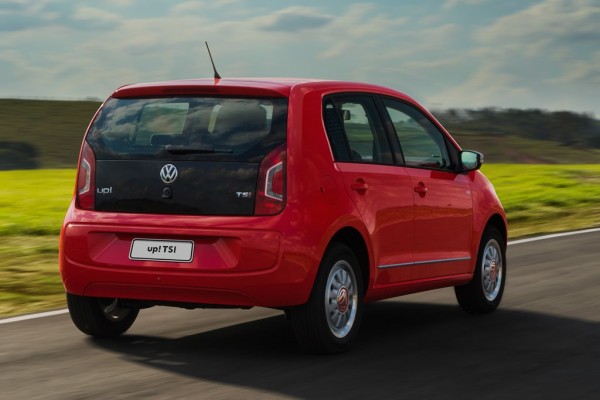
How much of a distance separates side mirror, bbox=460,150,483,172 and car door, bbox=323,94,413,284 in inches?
36.7

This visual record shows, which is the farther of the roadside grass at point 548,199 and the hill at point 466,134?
the hill at point 466,134

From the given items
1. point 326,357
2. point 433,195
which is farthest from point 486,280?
point 326,357

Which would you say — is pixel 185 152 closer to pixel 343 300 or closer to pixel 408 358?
pixel 343 300

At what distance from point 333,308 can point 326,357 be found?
307mm

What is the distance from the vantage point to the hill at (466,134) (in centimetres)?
5400

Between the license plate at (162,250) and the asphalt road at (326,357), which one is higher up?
the license plate at (162,250)

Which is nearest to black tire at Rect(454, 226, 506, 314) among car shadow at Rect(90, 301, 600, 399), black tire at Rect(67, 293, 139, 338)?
car shadow at Rect(90, 301, 600, 399)

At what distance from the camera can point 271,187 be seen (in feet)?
22.8

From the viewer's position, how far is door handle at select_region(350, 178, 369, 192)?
7.48 metres

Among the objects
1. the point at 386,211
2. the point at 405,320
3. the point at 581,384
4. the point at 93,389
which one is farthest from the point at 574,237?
the point at 93,389

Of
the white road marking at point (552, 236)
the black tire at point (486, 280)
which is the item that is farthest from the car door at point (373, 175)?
the white road marking at point (552, 236)

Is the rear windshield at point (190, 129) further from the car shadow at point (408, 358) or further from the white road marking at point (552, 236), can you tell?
the white road marking at point (552, 236)

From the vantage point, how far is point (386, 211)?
7.88m

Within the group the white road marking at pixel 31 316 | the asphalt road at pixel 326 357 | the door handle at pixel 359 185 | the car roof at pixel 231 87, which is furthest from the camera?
the white road marking at pixel 31 316
